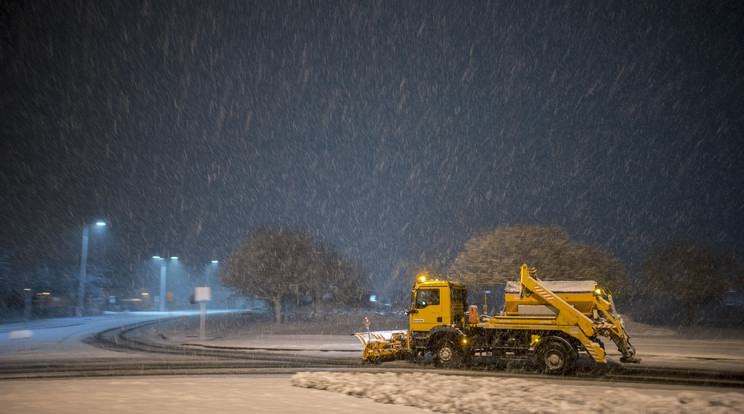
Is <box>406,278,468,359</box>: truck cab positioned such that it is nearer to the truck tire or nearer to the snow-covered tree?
the truck tire

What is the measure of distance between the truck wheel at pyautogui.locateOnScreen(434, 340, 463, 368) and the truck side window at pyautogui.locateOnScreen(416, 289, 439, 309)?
4.24 ft

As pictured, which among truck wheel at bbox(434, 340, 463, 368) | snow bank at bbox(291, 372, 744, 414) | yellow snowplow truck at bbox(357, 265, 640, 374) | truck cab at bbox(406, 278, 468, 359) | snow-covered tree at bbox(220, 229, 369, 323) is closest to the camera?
snow bank at bbox(291, 372, 744, 414)

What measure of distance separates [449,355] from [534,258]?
96.1 feet

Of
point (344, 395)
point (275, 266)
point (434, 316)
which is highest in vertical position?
point (275, 266)

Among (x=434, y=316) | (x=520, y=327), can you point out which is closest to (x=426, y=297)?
(x=434, y=316)

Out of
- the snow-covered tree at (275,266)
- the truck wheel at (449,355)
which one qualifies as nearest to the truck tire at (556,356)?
the truck wheel at (449,355)

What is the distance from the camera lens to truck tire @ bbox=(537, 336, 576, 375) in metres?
15.7

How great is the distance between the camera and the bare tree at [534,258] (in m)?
44.2

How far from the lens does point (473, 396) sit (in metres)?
10.7

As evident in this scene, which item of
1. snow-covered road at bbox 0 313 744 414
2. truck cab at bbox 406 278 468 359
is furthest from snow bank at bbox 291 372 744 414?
truck cab at bbox 406 278 468 359

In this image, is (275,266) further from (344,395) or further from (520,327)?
(344,395)

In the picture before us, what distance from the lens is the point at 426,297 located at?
709 inches

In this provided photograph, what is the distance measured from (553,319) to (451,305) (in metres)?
3.12

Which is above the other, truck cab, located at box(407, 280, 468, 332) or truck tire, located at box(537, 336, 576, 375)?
truck cab, located at box(407, 280, 468, 332)
